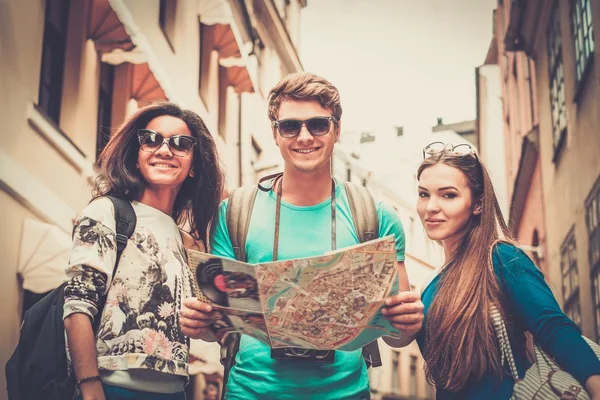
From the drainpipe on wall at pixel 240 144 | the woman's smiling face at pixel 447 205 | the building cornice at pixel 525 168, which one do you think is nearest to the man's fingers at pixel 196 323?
the woman's smiling face at pixel 447 205

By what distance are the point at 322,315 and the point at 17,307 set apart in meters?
5.27

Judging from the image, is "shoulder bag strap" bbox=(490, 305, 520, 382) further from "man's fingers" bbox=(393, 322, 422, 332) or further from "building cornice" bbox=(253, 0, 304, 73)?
"building cornice" bbox=(253, 0, 304, 73)

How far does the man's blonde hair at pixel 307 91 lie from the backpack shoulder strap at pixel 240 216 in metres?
0.35

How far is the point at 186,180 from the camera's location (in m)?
3.91

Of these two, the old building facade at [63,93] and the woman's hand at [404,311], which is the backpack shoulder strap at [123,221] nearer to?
the woman's hand at [404,311]

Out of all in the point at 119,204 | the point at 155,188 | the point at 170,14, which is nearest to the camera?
the point at 119,204

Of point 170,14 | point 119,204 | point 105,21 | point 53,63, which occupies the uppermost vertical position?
point 170,14

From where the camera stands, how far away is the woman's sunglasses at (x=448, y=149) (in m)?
3.57

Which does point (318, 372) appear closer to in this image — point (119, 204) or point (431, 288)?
point (431, 288)

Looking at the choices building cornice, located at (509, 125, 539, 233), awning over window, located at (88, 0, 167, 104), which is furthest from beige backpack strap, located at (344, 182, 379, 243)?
building cornice, located at (509, 125, 539, 233)

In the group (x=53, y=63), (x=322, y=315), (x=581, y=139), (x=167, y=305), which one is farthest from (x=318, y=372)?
(x=581, y=139)

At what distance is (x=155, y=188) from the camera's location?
145 inches

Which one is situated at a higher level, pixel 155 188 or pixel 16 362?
pixel 155 188

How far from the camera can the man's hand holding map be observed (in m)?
2.75
